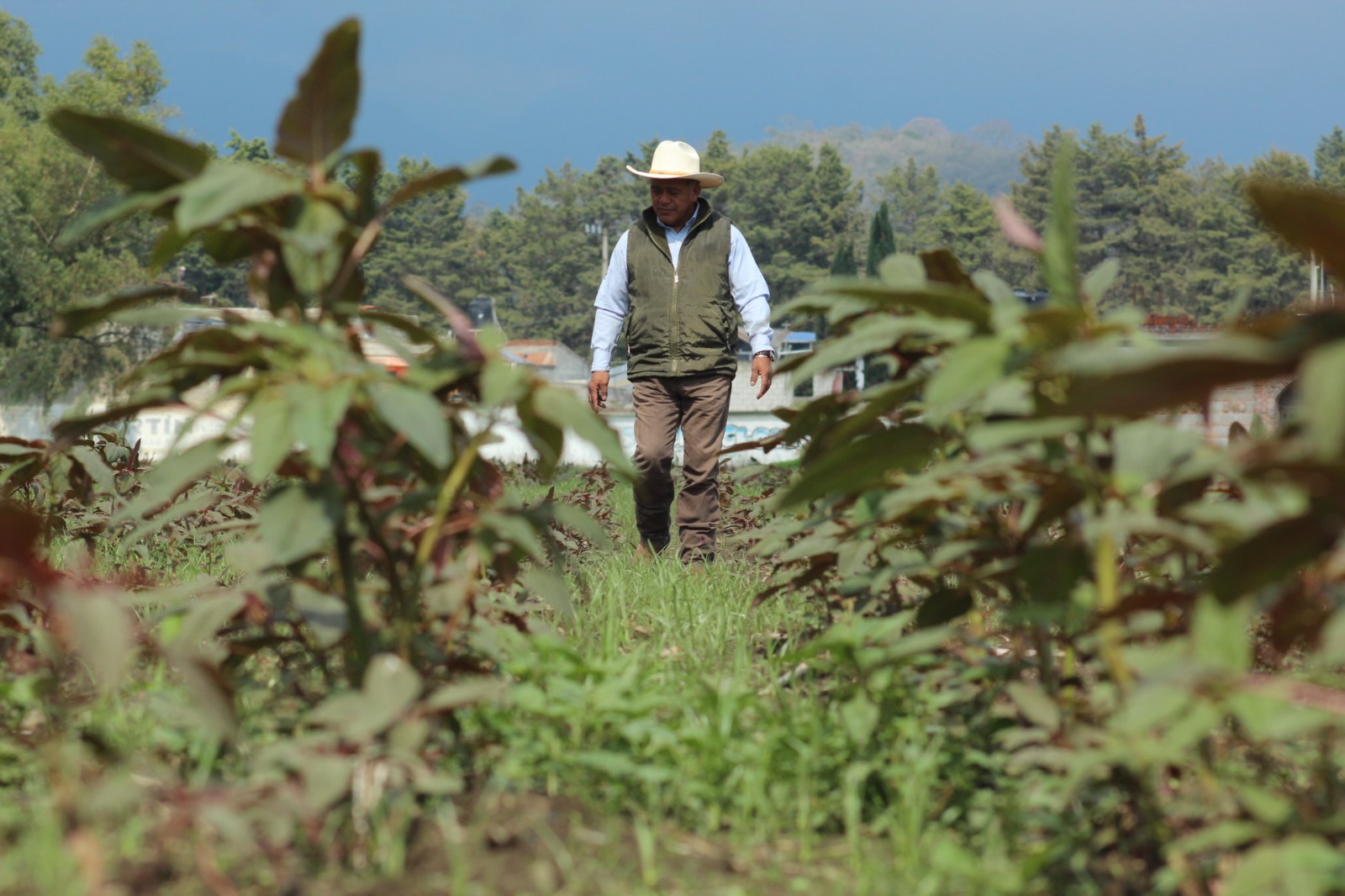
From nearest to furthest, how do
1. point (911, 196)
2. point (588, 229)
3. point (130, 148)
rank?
point (130, 148)
point (588, 229)
point (911, 196)

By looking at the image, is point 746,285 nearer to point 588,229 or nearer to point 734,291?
point 734,291

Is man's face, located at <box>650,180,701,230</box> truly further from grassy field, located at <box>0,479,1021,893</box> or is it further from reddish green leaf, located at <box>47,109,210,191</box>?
reddish green leaf, located at <box>47,109,210,191</box>

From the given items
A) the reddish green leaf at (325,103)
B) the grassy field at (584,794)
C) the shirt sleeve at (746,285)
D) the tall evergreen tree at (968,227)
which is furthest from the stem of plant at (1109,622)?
the tall evergreen tree at (968,227)

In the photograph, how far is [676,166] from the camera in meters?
6.37

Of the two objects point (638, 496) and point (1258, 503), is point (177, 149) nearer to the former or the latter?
point (1258, 503)

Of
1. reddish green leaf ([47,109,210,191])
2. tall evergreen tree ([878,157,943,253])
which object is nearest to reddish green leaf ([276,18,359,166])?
reddish green leaf ([47,109,210,191])

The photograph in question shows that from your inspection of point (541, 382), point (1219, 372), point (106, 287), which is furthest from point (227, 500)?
A: point (106, 287)

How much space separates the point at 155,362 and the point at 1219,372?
1495mm

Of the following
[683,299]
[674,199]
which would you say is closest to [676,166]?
[674,199]

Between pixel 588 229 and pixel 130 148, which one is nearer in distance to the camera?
pixel 130 148

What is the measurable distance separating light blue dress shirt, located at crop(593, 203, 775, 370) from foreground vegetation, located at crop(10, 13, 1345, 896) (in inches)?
153

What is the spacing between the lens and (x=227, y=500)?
5.06m

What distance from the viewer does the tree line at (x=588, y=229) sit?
37.7 metres

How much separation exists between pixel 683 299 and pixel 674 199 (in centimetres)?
52
